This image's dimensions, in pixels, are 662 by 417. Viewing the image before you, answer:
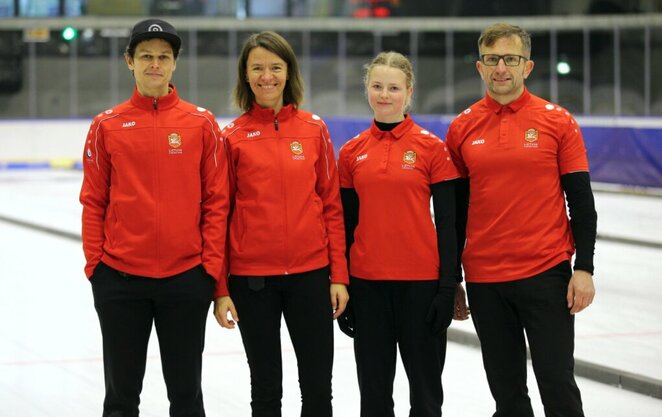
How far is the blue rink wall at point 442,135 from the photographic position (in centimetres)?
1677

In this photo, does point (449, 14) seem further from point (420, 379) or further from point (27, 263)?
point (420, 379)

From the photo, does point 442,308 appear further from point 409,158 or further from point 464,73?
point 464,73

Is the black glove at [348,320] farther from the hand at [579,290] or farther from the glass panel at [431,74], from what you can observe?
the glass panel at [431,74]

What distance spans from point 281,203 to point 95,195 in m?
0.72

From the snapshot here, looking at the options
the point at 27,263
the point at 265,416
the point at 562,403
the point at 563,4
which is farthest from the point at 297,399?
the point at 563,4

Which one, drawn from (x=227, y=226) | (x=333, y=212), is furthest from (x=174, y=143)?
(x=333, y=212)

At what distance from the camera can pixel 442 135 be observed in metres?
19.8

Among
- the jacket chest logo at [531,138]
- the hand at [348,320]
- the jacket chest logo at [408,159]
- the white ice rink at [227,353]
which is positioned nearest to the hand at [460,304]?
the hand at [348,320]

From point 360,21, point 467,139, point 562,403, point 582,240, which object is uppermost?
point 360,21

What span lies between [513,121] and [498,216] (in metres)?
0.38

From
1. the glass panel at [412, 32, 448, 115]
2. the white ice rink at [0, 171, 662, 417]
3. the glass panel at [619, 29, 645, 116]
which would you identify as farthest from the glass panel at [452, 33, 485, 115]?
the white ice rink at [0, 171, 662, 417]

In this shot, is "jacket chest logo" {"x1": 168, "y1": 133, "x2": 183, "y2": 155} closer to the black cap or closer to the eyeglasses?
the black cap

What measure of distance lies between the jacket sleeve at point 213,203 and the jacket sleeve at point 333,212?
408 millimetres

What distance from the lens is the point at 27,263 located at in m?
11.4
